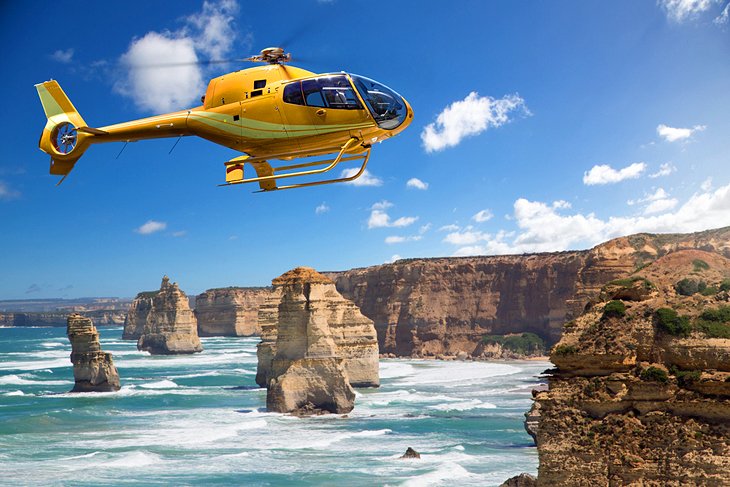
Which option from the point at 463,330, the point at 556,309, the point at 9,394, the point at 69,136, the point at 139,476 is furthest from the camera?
the point at 463,330

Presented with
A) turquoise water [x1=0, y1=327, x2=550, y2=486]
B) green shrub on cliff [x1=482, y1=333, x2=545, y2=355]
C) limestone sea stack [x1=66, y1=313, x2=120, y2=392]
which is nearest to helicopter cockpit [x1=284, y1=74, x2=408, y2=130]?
turquoise water [x1=0, y1=327, x2=550, y2=486]

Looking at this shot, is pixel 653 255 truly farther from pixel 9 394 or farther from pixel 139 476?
pixel 9 394

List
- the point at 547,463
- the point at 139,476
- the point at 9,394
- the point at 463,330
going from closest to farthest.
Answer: the point at 547,463, the point at 139,476, the point at 9,394, the point at 463,330

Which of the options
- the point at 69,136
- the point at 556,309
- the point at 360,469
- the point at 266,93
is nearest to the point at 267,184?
the point at 266,93

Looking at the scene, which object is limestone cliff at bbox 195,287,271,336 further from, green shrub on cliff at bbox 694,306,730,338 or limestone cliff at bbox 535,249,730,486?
green shrub on cliff at bbox 694,306,730,338

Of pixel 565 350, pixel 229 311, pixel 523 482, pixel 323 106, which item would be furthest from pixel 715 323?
pixel 229 311

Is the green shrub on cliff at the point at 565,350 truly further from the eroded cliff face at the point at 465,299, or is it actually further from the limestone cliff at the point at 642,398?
the eroded cliff face at the point at 465,299

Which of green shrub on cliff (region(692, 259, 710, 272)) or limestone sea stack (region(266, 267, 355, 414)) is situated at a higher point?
green shrub on cliff (region(692, 259, 710, 272))

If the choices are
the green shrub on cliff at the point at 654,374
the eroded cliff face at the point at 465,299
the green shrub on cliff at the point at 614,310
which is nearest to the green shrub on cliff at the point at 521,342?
the eroded cliff face at the point at 465,299
